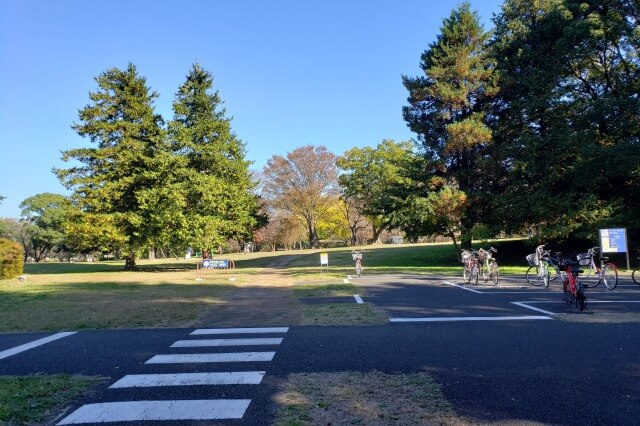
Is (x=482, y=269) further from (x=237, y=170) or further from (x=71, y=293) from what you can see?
(x=237, y=170)

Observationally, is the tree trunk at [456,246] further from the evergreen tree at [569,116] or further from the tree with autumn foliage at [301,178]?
the tree with autumn foliage at [301,178]

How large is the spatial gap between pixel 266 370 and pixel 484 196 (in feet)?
85.7

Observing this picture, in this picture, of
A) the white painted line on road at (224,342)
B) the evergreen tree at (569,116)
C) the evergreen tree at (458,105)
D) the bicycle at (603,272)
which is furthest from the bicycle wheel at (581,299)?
the evergreen tree at (458,105)

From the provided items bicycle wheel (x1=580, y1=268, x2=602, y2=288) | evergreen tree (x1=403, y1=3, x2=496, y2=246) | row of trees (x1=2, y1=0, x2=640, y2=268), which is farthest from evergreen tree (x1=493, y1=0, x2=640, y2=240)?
bicycle wheel (x1=580, y1=268, x2=602, y2=288)

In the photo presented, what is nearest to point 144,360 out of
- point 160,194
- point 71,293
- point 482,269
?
point 71,293

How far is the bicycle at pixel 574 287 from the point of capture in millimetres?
9523

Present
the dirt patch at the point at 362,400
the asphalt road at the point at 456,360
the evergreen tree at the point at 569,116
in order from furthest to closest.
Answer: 1. the evergreen tree at the point at 569,116
2. the asphalt road at the point at 456,360
3. the dirt patch at the point at 362,400

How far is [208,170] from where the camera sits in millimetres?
34188

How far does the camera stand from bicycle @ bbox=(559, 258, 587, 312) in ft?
31.2

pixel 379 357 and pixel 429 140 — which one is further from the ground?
pixel 429 140

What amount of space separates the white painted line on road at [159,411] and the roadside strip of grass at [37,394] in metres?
0.34

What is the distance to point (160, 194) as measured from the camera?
25.8 m

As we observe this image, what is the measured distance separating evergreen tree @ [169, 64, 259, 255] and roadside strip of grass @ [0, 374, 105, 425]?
2166 centimetres

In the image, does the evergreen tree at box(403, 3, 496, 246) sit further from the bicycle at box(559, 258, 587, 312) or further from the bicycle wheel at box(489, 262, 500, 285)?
the bicycle at box(559, 258, 587, 312)
